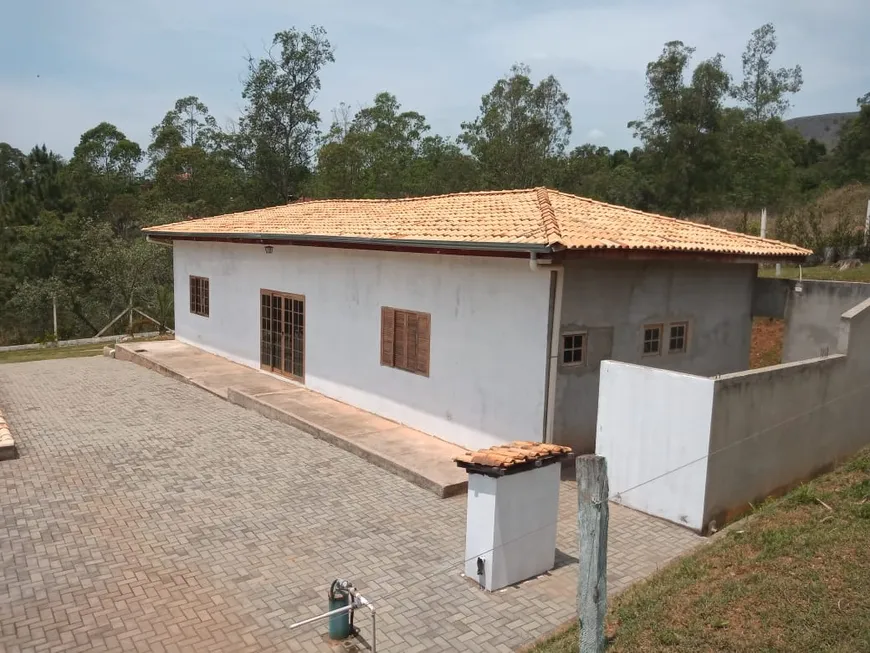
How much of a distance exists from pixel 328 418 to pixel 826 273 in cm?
1540

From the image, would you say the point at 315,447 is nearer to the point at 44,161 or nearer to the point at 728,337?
the point at 728,337

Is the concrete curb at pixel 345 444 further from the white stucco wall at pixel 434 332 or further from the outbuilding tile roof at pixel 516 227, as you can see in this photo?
the outbuilding tile roof at pixel 516 227

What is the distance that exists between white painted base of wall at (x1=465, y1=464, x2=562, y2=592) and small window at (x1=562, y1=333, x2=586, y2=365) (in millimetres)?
2781

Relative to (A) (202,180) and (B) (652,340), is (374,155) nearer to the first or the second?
(A) (202,180)

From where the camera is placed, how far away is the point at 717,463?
285 inches

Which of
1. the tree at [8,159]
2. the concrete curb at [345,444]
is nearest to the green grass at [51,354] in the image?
the concrete curb at [345,444]

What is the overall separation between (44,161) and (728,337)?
161 ft

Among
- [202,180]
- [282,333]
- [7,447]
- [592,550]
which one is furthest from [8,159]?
[592,550]

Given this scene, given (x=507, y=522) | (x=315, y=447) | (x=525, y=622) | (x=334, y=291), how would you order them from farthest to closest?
(x=334, y=291)
(x=315, y=447)
(x=507, y=522)
(x=525, y=622)

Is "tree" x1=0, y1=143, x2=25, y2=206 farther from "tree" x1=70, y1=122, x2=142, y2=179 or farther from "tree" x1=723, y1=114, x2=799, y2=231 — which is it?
"tree" x1=723, y1=114, x2=799, y2=231

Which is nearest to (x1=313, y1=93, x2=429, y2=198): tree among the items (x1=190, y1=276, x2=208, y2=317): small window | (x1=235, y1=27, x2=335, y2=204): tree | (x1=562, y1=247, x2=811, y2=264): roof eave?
(x1=235, y1=27, x2=335, y2=204): tree

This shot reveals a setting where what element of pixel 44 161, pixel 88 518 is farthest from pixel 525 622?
pixel 44 161

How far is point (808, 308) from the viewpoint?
11.1m

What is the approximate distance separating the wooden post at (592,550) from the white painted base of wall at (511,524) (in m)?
1.40
